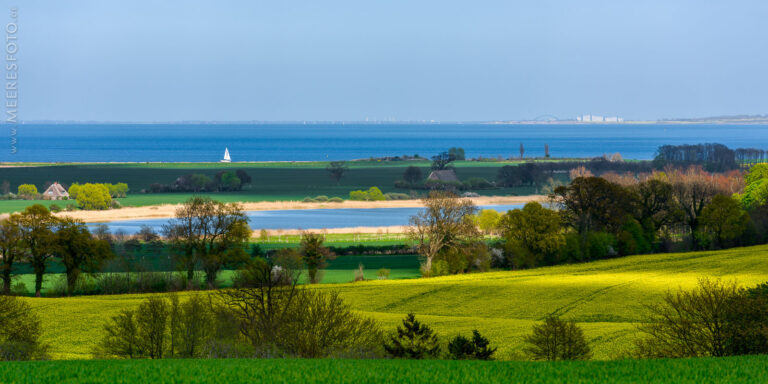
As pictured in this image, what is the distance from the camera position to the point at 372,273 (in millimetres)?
52094

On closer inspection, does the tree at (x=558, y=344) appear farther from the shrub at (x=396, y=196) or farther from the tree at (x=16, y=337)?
the shrub at (x=396, y=196)

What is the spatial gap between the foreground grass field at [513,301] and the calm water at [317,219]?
30.6 metres

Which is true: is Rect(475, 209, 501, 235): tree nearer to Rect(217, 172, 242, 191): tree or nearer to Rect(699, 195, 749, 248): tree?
Rect(699, 195, 749, 248): tree

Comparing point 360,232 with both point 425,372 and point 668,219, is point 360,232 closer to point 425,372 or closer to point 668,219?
point 668,219

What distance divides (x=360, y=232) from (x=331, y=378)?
55815 mm

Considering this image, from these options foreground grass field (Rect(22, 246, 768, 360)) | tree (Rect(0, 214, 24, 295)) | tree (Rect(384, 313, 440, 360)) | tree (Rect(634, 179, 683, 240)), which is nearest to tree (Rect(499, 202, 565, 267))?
foreground grass field (Rect(22, 246, 768, 360))

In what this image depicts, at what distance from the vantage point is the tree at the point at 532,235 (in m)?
53.8

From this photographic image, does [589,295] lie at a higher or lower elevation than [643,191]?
lower

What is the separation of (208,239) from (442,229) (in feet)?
49.4

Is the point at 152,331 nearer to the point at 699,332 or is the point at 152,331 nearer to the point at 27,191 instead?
the point at 699,332

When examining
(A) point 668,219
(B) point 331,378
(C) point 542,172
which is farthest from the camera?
(C) point 542,172

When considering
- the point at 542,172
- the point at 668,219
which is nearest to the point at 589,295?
the point at 668,219

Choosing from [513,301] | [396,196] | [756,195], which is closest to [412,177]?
[396,196]

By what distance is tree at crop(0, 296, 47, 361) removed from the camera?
2475cm
